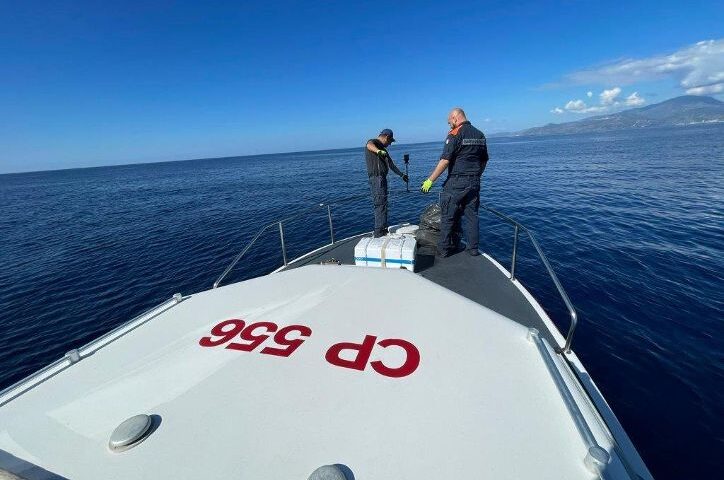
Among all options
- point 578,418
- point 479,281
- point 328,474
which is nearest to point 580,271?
point 479,281

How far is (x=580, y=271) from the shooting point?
1023 centimetres

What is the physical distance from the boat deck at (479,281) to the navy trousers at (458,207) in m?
0.39

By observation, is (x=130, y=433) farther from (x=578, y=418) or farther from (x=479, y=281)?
(x=479, y=281)

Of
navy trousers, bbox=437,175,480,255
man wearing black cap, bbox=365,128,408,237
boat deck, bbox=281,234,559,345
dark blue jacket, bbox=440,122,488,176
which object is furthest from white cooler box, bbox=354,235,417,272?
man wearing black cap, bbox=365,128,408,237

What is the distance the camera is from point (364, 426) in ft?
5.87

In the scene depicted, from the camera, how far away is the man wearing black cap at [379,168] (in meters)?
6.96

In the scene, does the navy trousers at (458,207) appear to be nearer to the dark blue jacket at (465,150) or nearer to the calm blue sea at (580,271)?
the dark blue jacket at (465,150)

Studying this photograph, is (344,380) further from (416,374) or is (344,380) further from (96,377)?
(96,377)

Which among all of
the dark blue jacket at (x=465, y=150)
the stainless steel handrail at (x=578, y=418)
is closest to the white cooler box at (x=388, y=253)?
the dark blue jacket at (x=465, y=150)

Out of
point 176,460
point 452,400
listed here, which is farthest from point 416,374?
point 176,460

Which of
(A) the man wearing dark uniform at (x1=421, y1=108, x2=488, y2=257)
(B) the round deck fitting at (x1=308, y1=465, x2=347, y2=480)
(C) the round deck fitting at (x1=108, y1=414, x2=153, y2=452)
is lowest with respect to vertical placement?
(B) the round deck fitting at (x1=308, y1=465, x2=347, y2=480)

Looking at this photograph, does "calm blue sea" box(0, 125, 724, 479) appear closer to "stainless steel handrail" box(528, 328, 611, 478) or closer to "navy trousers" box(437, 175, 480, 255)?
"navy trousers" box(437, 175, 480, 255)

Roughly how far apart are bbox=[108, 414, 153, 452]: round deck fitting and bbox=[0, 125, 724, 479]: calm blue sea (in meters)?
6.63

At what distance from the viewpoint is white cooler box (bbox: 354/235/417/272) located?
5.30 meters
